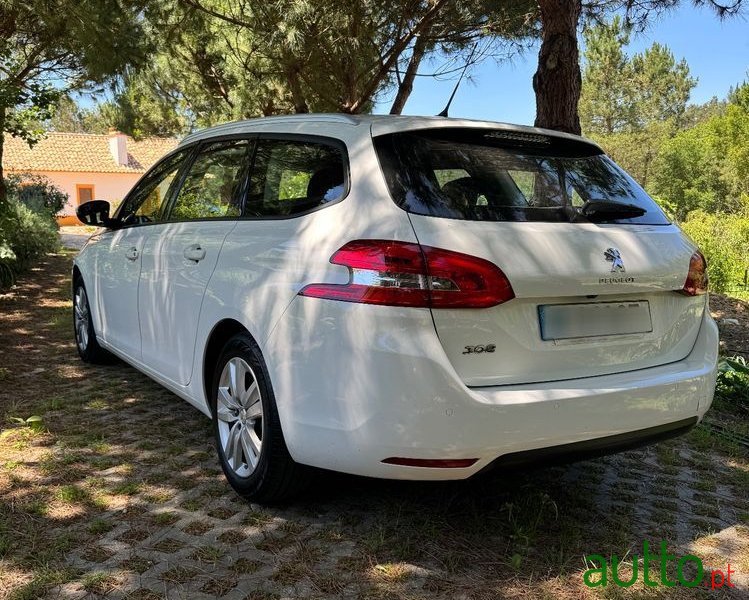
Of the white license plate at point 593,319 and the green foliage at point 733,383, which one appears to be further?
the green foliage at point 733,383

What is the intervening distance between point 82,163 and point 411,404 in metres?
45.8

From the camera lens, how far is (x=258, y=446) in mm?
3041

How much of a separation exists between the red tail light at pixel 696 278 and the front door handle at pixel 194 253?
88.2 inches

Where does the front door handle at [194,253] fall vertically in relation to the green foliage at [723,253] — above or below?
above

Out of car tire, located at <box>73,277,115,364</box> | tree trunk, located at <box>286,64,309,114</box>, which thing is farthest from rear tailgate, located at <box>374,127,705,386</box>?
tree trunk, located at <box>286,64,309,114</box>

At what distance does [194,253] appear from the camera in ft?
11.5

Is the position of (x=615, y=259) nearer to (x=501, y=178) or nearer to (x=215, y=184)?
(x=501, y=178)

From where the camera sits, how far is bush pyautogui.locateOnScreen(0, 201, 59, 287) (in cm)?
905

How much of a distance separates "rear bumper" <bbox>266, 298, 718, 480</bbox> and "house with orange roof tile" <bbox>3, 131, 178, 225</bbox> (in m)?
41.0

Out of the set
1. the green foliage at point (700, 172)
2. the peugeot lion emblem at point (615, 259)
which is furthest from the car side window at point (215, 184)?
the green foliage at point (700, 172)

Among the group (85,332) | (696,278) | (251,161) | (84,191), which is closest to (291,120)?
(251,161)

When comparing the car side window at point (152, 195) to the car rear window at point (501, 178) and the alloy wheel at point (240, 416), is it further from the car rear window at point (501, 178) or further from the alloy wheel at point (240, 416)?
the car rear window at point (501, 178)

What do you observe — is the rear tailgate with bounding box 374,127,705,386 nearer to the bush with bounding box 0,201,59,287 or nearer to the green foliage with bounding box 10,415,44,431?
the green foliage with bounding box 10,415,44,431

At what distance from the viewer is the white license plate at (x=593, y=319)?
2562mm
